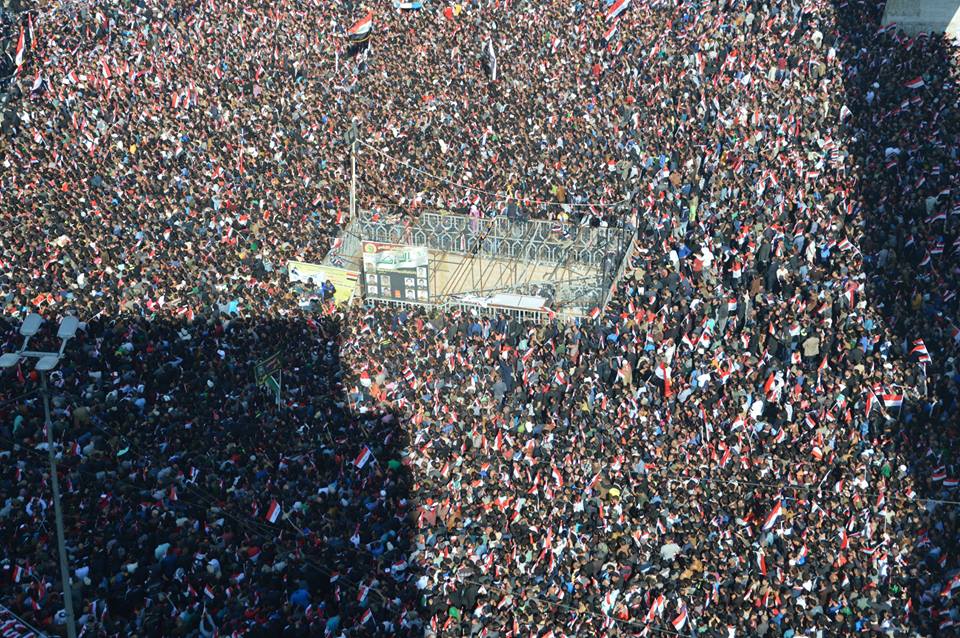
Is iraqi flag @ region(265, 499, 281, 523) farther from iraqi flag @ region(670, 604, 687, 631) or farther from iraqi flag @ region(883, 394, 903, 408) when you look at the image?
iraqi flag @ region(883, 394, 903, 408)

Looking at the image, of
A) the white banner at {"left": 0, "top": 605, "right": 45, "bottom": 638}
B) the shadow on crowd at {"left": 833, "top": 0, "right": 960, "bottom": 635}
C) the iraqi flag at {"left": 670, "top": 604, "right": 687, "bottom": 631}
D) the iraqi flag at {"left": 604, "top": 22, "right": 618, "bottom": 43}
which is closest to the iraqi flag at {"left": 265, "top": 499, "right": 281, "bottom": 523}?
the white banner at {"left": 0, "top": 605, "right": 45, "bottom": 638}

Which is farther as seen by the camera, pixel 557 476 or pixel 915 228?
pixel 915 228

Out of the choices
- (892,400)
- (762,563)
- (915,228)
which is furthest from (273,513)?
(915,228)

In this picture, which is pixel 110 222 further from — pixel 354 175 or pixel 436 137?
pixel 436 137

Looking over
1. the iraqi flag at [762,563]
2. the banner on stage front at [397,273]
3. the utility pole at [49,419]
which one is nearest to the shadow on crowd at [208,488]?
the banner on stage front at [397,273]

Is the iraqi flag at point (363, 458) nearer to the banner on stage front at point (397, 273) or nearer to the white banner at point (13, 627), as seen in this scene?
the banner on stage front at point (397, 273)

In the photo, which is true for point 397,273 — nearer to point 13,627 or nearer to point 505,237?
point 505,237
